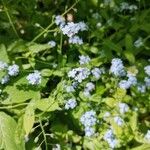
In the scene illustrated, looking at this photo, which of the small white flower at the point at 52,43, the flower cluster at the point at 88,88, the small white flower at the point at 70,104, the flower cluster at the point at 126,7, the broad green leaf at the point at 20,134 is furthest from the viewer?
the flower cluster at the point at 126,7

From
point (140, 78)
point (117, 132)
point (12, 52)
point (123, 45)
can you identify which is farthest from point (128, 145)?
point (12, 52)

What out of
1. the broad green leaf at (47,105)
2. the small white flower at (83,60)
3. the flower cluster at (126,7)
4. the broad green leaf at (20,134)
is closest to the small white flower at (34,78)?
the broad green leaf at (47,105)

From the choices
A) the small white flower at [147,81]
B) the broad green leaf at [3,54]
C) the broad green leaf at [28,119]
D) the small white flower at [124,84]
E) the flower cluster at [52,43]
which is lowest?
the broad green leaf at [28,119]

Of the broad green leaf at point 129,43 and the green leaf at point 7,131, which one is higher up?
the broad green leaf at point 129,43

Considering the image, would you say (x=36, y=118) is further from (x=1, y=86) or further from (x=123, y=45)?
(x=123, y=45)

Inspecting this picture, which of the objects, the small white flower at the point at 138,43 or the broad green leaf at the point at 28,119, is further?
the small white flower at the point at 138,43

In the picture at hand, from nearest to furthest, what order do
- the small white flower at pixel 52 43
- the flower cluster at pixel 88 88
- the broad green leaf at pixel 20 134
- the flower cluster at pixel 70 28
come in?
the broad green leaf at pixel 20 134, the flower cluster at pixel 70 28, the flower cluster at pixel 88 88, the small white flower at pixel 52 43

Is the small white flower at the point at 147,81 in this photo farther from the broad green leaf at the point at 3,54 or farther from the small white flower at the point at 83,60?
the broad green leaf at the point at 3,54
